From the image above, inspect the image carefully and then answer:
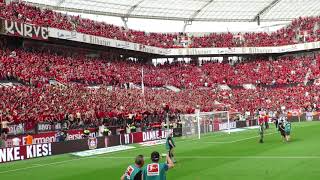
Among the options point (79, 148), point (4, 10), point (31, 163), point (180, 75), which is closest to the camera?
point (31, 163)

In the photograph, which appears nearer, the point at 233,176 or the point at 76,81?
the point at 233,176

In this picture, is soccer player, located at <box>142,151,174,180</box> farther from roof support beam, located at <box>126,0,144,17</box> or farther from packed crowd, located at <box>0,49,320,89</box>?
roof support beam, located at <box>126,0,144,17</box>

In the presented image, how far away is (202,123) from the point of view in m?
48.0

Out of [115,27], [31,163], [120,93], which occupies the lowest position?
[31,163]

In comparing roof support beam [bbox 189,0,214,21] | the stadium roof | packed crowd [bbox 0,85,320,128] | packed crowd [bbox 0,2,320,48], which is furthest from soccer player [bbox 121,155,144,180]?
roof support beam [bbox 189,0,214,21]

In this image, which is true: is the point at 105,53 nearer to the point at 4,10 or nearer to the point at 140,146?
the point at 4,10

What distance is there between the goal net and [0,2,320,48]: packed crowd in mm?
18779

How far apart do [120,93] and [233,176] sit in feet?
115

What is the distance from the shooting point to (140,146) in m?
37.4

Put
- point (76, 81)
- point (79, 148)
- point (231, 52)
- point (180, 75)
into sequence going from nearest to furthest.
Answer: point (79, 148) < point (76, 81) < point (180, 75) < point (231, 52)

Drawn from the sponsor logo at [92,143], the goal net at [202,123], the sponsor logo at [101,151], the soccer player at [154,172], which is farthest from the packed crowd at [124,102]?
the soccer player at [154,172]

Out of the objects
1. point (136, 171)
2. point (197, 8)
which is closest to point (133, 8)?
point (197, 8)

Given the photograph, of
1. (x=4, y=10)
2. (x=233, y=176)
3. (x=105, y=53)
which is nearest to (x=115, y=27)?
(x=105, y=53)

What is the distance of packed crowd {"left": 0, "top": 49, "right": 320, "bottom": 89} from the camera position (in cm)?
4569
